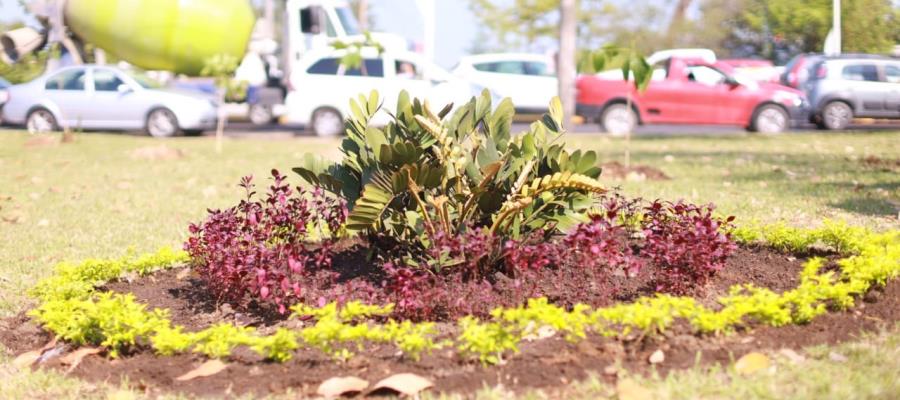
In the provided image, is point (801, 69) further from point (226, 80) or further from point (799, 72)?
point (226, 80)

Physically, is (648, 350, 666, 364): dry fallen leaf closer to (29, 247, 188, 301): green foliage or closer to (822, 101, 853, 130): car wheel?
(29, 247, 188, 301): green foliage

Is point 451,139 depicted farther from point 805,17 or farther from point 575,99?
point 805,17

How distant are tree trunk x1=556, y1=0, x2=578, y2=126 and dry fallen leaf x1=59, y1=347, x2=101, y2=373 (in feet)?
50.3

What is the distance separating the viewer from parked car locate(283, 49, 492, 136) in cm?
2127

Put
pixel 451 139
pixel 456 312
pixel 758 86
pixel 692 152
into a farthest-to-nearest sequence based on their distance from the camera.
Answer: pixel 758 86 < pixel 692 152 < pixel 451 139 < pixel 456 312

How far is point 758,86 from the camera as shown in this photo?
20.7m

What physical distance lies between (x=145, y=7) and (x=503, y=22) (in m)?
20.6

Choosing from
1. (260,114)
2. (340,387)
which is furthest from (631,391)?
(260,114)

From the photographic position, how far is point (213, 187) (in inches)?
413

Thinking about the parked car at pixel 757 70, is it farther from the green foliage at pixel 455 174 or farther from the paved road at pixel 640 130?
the green foliage at pixel 455 174

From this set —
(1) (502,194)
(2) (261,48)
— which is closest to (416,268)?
(1) (502,194)

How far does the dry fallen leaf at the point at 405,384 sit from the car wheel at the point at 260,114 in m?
23.6

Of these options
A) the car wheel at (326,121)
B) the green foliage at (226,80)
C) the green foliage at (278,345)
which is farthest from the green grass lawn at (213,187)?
the car wheel at (326,121)

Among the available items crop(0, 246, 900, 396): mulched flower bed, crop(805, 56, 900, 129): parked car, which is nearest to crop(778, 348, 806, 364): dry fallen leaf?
crop(0, 246, 900, 396): mulched flower bed
